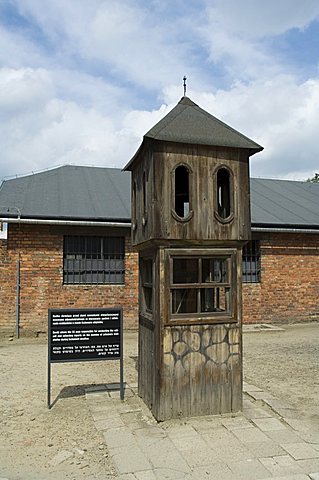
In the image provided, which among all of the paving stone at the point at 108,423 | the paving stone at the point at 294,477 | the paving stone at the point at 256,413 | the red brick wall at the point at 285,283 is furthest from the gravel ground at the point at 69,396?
the red brick wall at the point at 285,283

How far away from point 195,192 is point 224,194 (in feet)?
2.20

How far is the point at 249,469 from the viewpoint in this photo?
421 cm

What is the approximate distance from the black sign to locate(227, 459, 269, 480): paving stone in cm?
252

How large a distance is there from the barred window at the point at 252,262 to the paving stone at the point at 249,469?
35.0 feet

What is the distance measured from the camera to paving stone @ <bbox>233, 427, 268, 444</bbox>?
16.0 ft

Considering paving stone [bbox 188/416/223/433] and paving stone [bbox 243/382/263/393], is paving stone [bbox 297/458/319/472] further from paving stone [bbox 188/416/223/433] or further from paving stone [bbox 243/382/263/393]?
paving stone [bbox 243/382/263/393]

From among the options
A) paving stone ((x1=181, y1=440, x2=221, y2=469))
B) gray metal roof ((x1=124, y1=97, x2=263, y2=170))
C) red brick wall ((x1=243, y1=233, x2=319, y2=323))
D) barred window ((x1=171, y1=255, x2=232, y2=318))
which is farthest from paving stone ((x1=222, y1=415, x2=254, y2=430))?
red brick wall ((x1=243, y1=233, x2=319, y2=323))

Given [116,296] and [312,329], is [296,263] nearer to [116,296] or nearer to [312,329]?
[312,329]

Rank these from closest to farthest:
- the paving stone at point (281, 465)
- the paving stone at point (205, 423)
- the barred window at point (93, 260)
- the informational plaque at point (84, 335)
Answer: the paving stone at point (281, 465) < the paving stone at point (205, 423) < the informational plaque at point (84, 335) < the barred window at point (93, 260)

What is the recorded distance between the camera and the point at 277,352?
1062 centimetres

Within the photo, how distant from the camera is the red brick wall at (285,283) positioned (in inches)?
583

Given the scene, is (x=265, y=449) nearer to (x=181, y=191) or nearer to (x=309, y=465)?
(x=309, y=465)

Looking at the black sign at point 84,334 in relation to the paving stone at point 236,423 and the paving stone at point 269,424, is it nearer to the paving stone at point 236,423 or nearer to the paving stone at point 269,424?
the paving stone at point 236,423

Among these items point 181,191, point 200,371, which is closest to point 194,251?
point 181,191
